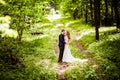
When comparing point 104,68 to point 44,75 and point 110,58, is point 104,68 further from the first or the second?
point 44,75

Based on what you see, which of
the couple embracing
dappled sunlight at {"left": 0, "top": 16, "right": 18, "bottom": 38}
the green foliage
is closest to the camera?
dappled sunlight at {"left": 0, "top": 16, "right": 18, "bottom": 38}

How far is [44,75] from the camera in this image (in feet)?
53.5

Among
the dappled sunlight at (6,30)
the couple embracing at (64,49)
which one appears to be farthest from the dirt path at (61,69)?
the dappled sunlight at (6,30)

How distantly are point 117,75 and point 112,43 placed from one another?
8.84 meters

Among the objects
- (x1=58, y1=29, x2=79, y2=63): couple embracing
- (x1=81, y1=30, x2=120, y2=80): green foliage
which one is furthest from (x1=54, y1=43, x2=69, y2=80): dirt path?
(x1=81, y1=30, x2=120, y2=80): green foliage

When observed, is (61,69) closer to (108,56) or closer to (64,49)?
(64,49)

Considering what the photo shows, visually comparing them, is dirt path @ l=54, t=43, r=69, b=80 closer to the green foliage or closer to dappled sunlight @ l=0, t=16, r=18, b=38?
the green foliage

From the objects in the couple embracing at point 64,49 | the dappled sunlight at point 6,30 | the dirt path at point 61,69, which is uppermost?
the dappled sunlight at point 6,30

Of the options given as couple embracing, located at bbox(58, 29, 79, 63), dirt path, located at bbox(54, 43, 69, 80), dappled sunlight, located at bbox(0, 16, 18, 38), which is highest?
dappled sunlight, located at bbox(0, 16, 18, 38)

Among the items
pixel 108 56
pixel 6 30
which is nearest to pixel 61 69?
pixel 108 56

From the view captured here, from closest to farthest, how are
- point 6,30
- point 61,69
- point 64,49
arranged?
point 6,30 < point 61,69 < point 64,49

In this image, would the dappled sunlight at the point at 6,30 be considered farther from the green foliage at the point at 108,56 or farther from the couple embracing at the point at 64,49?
the couple embracing at the point at 64,49

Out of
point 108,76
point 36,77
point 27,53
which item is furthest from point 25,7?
point 108,76

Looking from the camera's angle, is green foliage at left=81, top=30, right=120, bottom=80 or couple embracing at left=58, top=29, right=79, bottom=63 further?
couple embracing at left=58, top=29, right=79, bottom=63
